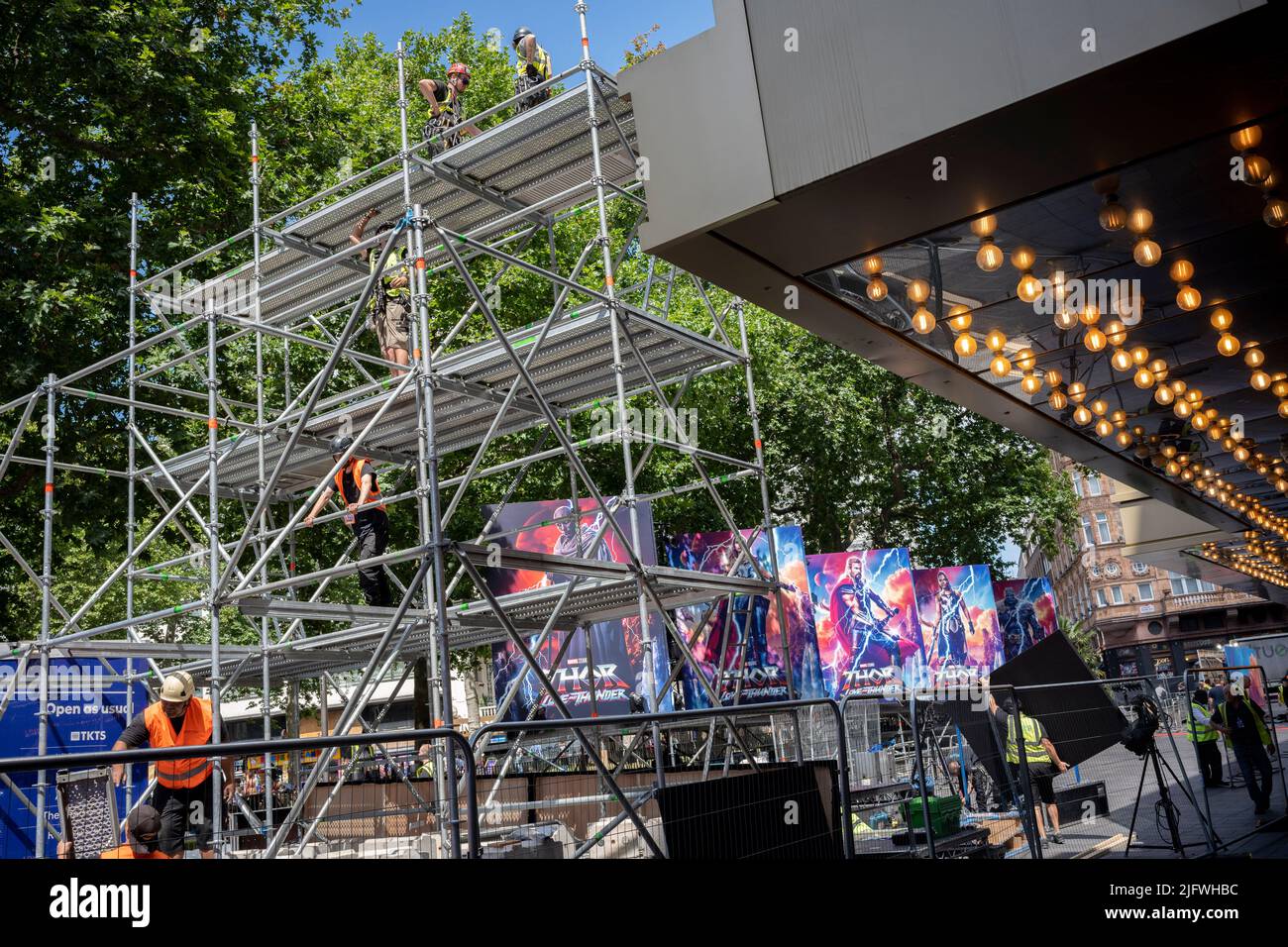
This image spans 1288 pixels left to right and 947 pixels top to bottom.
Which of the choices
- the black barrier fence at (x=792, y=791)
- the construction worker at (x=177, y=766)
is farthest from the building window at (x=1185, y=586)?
the construction worker at (x=177, y=766)

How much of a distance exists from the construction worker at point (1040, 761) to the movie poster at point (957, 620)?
15.9m

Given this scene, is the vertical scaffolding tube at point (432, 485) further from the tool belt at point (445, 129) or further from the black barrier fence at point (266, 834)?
the tool belt at point (445, 129)

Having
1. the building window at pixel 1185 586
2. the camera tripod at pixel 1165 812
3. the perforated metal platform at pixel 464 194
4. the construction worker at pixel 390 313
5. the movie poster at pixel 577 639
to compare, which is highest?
the perforated metal platform at pixel 464 194

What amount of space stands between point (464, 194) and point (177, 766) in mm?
7148

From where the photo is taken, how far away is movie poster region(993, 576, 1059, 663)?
29125 mm

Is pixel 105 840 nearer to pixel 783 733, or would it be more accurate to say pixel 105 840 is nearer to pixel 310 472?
pixel 310 472

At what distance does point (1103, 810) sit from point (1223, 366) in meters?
4.61

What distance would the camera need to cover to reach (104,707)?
1338cm

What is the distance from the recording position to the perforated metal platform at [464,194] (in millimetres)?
11133

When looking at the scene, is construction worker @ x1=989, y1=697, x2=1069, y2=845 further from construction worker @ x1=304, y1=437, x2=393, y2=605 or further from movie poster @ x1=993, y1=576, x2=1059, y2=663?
movie poster @ x1=993, y1=576, x2=1059, y2=663

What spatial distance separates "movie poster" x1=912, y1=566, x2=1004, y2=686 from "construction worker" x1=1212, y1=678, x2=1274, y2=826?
487 inches

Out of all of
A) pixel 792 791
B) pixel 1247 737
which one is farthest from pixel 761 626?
pixel 792 791

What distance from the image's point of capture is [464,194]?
12148 mm

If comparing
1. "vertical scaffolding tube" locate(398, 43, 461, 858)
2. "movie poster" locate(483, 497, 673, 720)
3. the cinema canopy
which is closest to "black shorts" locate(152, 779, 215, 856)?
"vertical scaffolding tube" locate(398, 43, 461, 858)
